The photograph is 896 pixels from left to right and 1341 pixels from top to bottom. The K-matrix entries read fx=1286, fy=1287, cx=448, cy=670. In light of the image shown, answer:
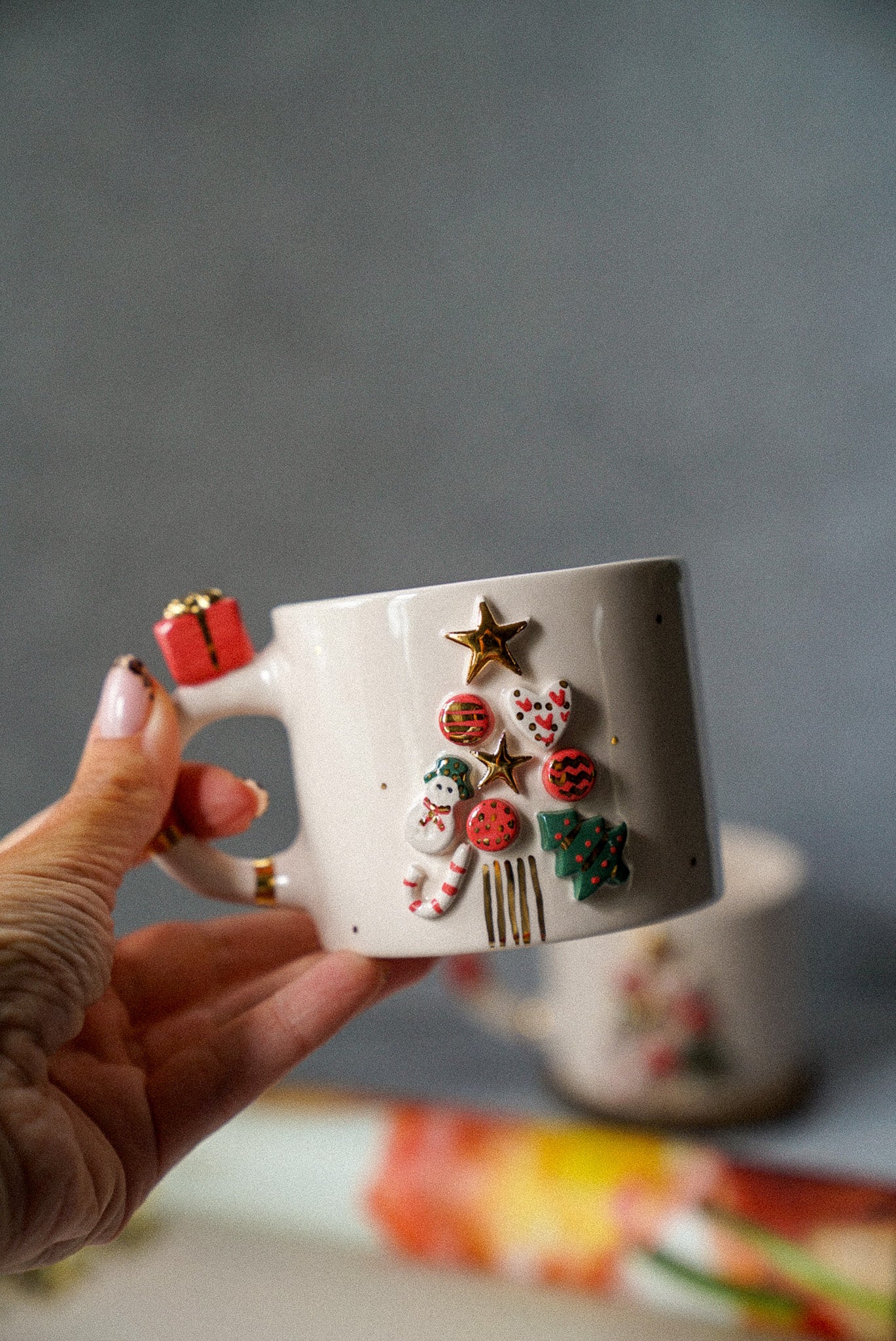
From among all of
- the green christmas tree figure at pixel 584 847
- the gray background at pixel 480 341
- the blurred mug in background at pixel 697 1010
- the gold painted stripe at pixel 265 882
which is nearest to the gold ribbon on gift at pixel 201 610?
the gold painted stripe at pixel 265 882

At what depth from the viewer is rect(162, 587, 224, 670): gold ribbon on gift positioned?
691 mm

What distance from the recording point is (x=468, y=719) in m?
0.59

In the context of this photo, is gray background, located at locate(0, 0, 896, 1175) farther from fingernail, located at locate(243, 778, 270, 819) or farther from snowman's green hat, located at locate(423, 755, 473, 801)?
snowman's green hat, located at locate(423, 755, 473, 801)

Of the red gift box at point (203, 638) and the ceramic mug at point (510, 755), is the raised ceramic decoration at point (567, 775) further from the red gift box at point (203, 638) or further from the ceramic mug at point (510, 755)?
the red gift box at point (203, 638)

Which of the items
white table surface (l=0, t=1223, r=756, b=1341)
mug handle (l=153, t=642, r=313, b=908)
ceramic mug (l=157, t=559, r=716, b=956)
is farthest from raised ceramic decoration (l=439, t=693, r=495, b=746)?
white table surface (l=0, t=1223, r=756, b=1341)

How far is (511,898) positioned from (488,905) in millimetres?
11

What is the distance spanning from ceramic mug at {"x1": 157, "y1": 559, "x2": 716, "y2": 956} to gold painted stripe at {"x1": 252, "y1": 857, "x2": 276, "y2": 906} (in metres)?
0.08

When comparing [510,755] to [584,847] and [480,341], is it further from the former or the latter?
[480,341]

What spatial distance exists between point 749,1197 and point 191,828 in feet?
2.03

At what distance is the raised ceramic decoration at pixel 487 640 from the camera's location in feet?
1.93

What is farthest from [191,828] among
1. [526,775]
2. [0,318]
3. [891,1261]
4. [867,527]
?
[0,318]

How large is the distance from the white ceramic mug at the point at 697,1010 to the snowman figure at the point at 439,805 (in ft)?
1.96

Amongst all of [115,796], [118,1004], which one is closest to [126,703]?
[115,796]

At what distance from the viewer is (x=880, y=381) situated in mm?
1274
